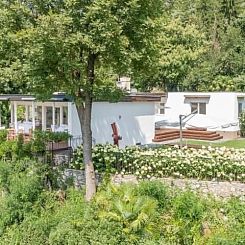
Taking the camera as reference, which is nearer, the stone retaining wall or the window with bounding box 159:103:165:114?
the stone retaining wall

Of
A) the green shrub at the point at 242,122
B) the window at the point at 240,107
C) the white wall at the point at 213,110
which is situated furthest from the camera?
the window at the point at 240,107

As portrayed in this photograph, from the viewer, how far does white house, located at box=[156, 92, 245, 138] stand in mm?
26734

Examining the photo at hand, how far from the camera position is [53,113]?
2033 cm

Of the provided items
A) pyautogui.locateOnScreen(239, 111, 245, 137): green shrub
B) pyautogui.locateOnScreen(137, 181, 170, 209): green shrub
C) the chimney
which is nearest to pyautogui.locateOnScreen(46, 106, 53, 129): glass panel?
the chimney

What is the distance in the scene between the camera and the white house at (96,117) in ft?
61.6

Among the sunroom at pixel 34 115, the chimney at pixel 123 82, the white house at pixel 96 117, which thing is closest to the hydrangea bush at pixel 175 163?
the white house at pixel 96 117

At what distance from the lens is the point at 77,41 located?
10852 mm

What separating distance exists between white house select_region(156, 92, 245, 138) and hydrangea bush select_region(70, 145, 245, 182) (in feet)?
42.9

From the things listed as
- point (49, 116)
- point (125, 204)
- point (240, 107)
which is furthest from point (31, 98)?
point (240, 107)

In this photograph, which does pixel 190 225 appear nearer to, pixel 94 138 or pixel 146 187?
pixel 146 187

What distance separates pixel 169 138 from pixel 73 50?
15.3 m

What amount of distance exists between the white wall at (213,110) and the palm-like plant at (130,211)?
628 inches

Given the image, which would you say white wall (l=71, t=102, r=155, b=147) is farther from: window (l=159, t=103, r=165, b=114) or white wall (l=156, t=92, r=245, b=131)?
window (l=159, t=103, r=165, b=114)

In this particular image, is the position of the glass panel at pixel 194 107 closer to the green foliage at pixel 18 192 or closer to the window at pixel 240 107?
the window at pixel 240 107
